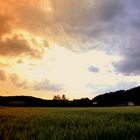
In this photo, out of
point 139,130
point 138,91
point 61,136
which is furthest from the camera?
point 138,91

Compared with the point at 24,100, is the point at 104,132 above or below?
below

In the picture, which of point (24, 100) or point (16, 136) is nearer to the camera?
point (16, 136)

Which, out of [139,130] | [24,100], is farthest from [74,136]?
[24,100]

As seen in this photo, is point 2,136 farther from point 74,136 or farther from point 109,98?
point 109,98

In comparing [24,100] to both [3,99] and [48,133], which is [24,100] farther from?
[48,133]

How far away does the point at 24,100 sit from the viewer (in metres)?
→ 110

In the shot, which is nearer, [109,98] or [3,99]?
[3,99]

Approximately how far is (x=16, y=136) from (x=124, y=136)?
3.02 m

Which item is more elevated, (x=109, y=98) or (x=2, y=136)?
(x=109, y=98)

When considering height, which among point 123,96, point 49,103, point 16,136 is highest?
point 123,96

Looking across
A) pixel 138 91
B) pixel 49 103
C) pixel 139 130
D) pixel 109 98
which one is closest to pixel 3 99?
pixel 49 103

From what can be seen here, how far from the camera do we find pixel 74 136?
8.73 m

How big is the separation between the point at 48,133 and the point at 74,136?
93cm

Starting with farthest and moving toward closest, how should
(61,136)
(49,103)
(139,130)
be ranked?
1. (49,103)
2. (139,130)
3. (61,136)
